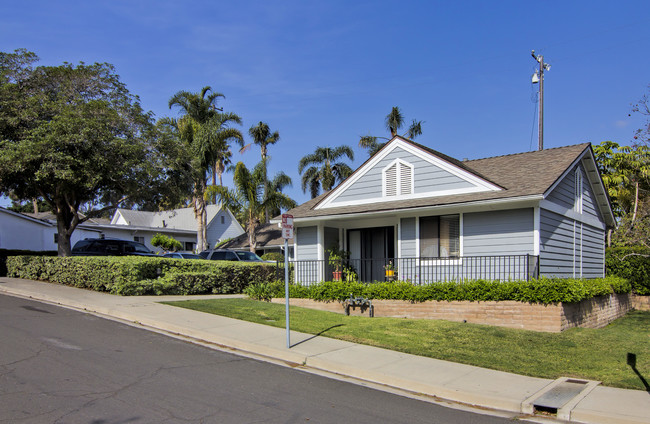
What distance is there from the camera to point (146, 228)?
130 feet

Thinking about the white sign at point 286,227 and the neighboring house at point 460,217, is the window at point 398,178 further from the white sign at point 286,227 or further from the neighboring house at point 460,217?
the white sign at point 286,227

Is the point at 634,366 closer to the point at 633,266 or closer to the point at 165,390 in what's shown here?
the point at 165,390

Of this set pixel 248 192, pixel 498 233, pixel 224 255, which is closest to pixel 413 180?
pixel 498 233

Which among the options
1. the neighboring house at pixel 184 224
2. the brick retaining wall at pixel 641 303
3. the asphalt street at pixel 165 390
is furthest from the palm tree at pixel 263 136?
the asphalt street at pixel 165 390

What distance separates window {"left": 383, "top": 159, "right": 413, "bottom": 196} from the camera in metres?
16.0

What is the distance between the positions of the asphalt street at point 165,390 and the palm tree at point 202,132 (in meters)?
22.2

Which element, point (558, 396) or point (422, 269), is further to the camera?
point (422, 269)

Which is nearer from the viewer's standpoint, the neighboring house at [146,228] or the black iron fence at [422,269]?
the black iron fence at [422,269]

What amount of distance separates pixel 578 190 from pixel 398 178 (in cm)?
616

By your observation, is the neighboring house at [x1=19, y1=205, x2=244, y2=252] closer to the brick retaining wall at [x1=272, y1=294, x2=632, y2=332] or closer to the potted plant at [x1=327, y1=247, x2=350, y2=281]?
the potted plant at [x1=327, y1=247, x2=350, y2=281]

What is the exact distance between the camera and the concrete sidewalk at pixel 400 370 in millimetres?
6703

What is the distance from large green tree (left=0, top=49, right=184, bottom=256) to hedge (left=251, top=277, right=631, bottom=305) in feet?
23.5

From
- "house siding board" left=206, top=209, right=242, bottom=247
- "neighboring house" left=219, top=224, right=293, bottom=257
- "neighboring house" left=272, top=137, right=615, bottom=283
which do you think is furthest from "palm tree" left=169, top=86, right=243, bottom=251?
"neighboring house" left=272, top=137, right=615, bottom=283

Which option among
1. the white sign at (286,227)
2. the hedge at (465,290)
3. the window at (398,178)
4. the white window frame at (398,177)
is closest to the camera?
the white sign at (286,227)
